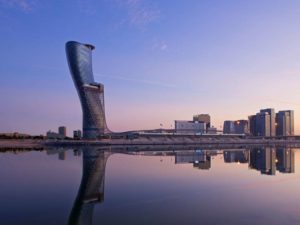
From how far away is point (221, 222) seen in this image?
15.1 metres

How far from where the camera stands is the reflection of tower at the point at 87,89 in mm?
136000

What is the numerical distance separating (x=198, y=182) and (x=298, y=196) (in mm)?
8589

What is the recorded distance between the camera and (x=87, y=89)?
141 metres

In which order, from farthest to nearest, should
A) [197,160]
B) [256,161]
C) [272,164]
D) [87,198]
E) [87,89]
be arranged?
[87,89] < [197,160] < [256,161] < [272,164] < [87,198]

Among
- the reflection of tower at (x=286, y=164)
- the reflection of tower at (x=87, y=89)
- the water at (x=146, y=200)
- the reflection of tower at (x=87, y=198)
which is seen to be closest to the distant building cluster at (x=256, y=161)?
the reflection of tower at (x=286, y=164)

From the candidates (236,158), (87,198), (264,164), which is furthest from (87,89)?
(87,198)

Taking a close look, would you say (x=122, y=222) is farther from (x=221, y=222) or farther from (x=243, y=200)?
(x=243, y=200)

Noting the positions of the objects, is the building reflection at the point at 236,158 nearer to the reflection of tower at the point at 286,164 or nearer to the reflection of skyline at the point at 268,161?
the reflection of skyline at the point at 268,161

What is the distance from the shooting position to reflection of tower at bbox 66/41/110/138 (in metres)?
136

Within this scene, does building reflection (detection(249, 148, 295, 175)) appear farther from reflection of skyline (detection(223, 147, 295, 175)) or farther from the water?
the water

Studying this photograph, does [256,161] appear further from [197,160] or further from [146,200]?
[146,200]

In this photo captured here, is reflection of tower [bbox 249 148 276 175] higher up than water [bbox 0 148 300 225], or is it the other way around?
water [bbox 0 148 300 225]

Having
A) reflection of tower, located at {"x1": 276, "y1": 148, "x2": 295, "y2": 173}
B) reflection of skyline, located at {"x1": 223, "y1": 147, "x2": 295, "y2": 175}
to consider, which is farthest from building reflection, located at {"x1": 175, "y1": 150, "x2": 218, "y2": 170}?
reflection of tower, located at {"x1": 276, "y1": 148, "x2": 295, "y2": 173}

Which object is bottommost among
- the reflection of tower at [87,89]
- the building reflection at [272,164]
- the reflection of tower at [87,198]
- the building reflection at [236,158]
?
the building reflection at [236,158]
